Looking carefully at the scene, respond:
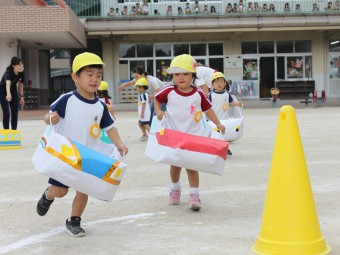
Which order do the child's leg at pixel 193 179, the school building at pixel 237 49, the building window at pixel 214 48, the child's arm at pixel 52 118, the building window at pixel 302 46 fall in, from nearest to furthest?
the child's arm at pixel 52 118, the child's leg at pixel 193 179, the school building at pixel 237 49, the building window at pixel 214 48, the building window at pixel 302 46

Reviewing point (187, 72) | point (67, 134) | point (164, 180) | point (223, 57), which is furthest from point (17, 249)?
point (223, 57)

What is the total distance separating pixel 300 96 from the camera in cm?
3125

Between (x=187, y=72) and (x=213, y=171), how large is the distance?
1.08 metres

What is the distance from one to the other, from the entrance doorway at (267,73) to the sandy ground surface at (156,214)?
23261 millimetres

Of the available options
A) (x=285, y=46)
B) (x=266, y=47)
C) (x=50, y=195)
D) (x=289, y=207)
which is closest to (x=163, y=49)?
(x=266, y=47)

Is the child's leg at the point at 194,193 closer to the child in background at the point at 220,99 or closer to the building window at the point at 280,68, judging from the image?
the child in background at the point at 220,99

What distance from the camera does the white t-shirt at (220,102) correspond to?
8.65 meters

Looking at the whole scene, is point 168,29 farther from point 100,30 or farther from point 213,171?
point 213,171

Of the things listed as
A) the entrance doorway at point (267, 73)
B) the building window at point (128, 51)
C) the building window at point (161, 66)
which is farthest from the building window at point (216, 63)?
the building window at point (128, 51)

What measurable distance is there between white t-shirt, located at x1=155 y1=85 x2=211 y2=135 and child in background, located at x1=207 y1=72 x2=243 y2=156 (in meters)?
3.07

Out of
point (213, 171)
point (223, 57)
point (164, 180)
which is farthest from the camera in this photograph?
point (223, 57)

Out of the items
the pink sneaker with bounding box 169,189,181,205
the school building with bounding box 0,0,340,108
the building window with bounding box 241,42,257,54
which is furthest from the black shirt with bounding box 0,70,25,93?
the building window with bounding box 241,42,257,54

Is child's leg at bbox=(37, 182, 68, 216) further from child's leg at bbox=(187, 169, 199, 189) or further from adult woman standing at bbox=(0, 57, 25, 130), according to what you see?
adult woman standing at bbox=(0, 57, 25, 130)

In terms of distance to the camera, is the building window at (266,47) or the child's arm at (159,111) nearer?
the child's arm at (159,111)
